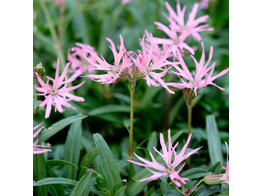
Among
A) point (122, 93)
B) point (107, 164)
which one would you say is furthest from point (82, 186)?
point (122, 93)

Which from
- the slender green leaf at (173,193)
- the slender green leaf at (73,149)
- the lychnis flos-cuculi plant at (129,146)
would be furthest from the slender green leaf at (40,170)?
the slender green leaf at (173,193)

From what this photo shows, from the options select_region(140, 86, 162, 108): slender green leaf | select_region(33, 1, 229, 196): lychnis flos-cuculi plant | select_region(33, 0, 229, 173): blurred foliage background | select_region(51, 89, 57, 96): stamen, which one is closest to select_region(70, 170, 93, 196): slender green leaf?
select_region(33, 1, 229, 196): lychnis flos-cuculi plant

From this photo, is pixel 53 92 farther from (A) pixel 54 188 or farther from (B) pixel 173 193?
(B) pixel 173 193

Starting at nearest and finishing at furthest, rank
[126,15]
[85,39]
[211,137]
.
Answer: [211,137] < [85,39] < [126,15]

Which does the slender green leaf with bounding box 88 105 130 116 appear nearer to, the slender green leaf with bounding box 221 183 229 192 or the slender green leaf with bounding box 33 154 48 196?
the slender green leaf with bounding box 33 154 48 196

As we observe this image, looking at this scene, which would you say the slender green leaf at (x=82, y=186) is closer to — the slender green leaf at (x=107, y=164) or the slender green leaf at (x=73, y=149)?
the slender green leaf at (x=107, y=164)
